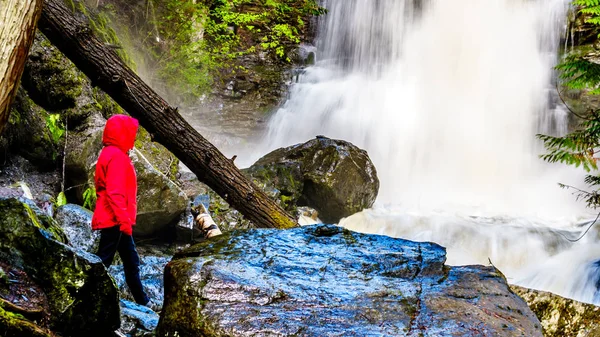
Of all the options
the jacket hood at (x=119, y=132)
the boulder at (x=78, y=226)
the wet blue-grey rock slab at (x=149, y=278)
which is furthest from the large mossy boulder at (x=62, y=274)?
the boulder at (x=78, y=226)

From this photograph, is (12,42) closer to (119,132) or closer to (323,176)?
(119,132)

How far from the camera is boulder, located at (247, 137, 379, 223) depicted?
9.41 m

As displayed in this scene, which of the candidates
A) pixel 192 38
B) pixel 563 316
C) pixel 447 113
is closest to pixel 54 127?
pixel 563 316

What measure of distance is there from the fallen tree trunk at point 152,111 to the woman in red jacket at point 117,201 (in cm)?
75

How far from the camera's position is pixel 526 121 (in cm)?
1563

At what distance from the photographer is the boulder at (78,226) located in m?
5.55

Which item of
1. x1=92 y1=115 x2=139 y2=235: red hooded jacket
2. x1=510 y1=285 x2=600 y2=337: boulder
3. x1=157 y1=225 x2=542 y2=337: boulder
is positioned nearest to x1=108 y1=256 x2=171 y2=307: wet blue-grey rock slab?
x1=92 y1=115 x2=139 y2=235: red hooded jacket

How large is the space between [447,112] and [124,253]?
14.2m

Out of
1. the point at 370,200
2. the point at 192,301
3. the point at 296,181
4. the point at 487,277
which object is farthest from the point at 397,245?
the point at 370,200

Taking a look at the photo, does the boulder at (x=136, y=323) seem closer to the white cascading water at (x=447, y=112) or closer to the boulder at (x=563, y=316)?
the boulder at (x=563, y=316)

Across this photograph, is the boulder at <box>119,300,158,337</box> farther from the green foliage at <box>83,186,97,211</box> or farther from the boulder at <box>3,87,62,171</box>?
the boulder at <box>3,87,62,171</box>

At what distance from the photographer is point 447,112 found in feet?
53.9

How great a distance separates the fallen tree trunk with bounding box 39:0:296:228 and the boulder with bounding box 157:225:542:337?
2.18 meters

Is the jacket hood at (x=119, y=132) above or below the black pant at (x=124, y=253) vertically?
above
